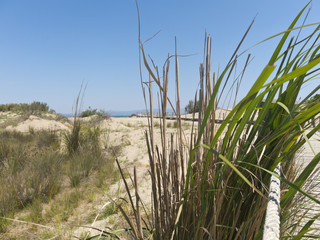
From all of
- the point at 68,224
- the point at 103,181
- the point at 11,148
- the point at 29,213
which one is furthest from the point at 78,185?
the point at 11,148

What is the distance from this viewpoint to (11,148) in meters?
3.92

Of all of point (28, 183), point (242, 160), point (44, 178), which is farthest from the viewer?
point (44, 178)

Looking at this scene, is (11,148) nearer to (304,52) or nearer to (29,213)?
(29,213)

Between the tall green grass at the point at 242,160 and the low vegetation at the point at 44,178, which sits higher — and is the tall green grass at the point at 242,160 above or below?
above

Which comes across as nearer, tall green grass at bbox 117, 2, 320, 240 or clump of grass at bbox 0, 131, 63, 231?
tall green grass at bbox 117, 2, 320, 240

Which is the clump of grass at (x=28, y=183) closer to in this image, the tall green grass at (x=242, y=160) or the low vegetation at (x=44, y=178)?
the low vegetation at (x=44, y=178)

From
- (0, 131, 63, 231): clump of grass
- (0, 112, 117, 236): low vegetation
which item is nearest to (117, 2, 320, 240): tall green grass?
(0, 112, 117, 236): low vegetation

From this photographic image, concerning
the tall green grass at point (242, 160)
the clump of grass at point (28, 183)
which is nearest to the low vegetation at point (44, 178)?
the clump of grass at point (28, 183)

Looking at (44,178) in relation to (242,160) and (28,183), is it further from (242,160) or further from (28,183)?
(242,160)

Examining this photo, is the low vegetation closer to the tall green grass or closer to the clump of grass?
the clump of grass

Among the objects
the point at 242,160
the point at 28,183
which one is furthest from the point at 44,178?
the point at 242,160

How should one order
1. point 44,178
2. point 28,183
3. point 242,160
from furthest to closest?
1. point 44,178
2. point 28,183
3. point 242,160

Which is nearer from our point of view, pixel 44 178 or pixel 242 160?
pixel 242 160

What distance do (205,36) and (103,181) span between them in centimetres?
Answer: 298
